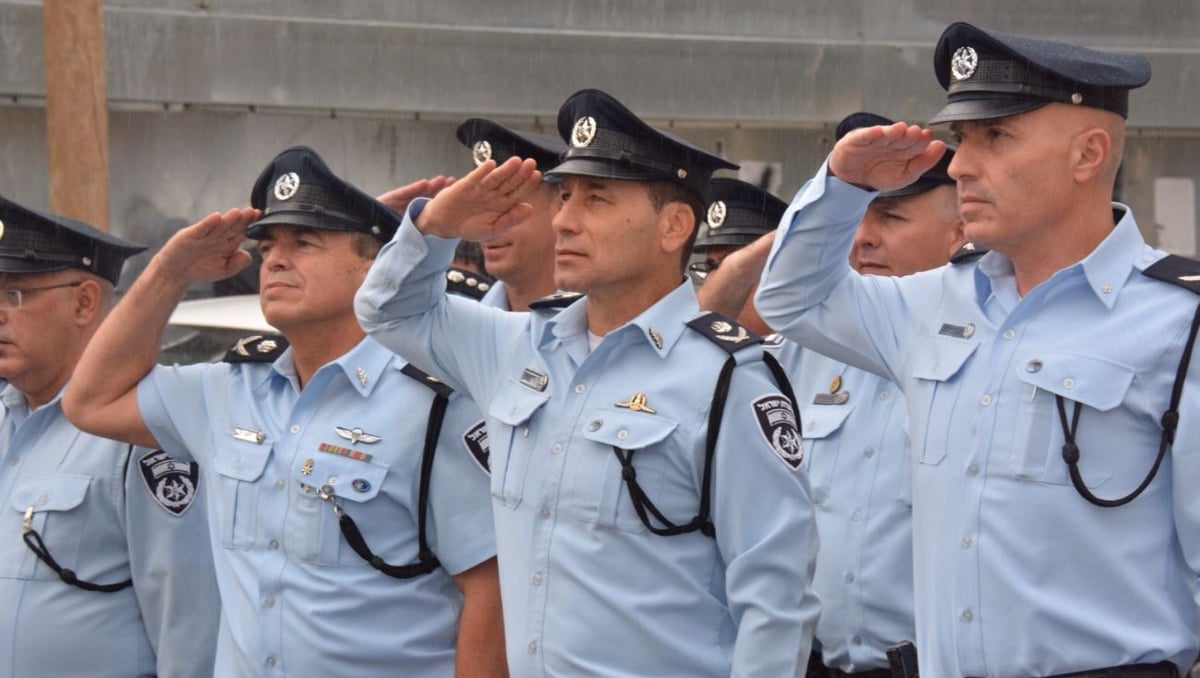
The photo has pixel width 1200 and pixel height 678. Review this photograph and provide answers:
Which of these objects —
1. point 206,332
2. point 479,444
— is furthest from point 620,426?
point 206,332

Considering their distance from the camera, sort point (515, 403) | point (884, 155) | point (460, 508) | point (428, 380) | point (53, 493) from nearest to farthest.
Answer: point (884, 155), point (515, 403), point (460, 508), point (428, 380), point (53, 493)

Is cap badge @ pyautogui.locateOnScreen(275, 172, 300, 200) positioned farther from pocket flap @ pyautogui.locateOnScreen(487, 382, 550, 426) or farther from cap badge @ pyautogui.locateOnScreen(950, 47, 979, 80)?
cap badge @ pyautogui.locateOnScreen(950, 47, 979, 80)

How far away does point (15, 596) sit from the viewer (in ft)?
13.9

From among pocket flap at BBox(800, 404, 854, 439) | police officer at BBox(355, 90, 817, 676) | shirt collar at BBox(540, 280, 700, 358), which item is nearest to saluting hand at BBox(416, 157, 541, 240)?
police officer at BBox(355, 90, 817, 676)

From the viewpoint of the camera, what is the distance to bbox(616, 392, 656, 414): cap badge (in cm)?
333

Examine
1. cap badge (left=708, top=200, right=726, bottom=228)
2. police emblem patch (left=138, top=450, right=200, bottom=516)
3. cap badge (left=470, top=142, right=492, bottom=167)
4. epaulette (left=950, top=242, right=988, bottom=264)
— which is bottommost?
police emblem patch (left=138, top=450, right=200, bottom=516)

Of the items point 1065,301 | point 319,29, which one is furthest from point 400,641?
point 319,29

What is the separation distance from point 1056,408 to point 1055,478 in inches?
4.7

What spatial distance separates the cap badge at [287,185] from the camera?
3.96 meters

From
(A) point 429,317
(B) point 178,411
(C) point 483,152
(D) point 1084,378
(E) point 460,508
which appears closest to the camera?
(D) point 1084,378

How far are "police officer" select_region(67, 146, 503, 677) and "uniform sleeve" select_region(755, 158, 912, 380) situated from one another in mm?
832

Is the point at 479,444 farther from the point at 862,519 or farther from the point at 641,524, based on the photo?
the point at 862,519

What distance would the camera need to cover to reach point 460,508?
3.78 metres

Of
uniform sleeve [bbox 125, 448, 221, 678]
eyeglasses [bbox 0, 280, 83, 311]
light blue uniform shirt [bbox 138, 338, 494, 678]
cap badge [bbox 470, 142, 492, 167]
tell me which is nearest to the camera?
light blue uniform shirt [bbox 138, 338, 494, 678]
